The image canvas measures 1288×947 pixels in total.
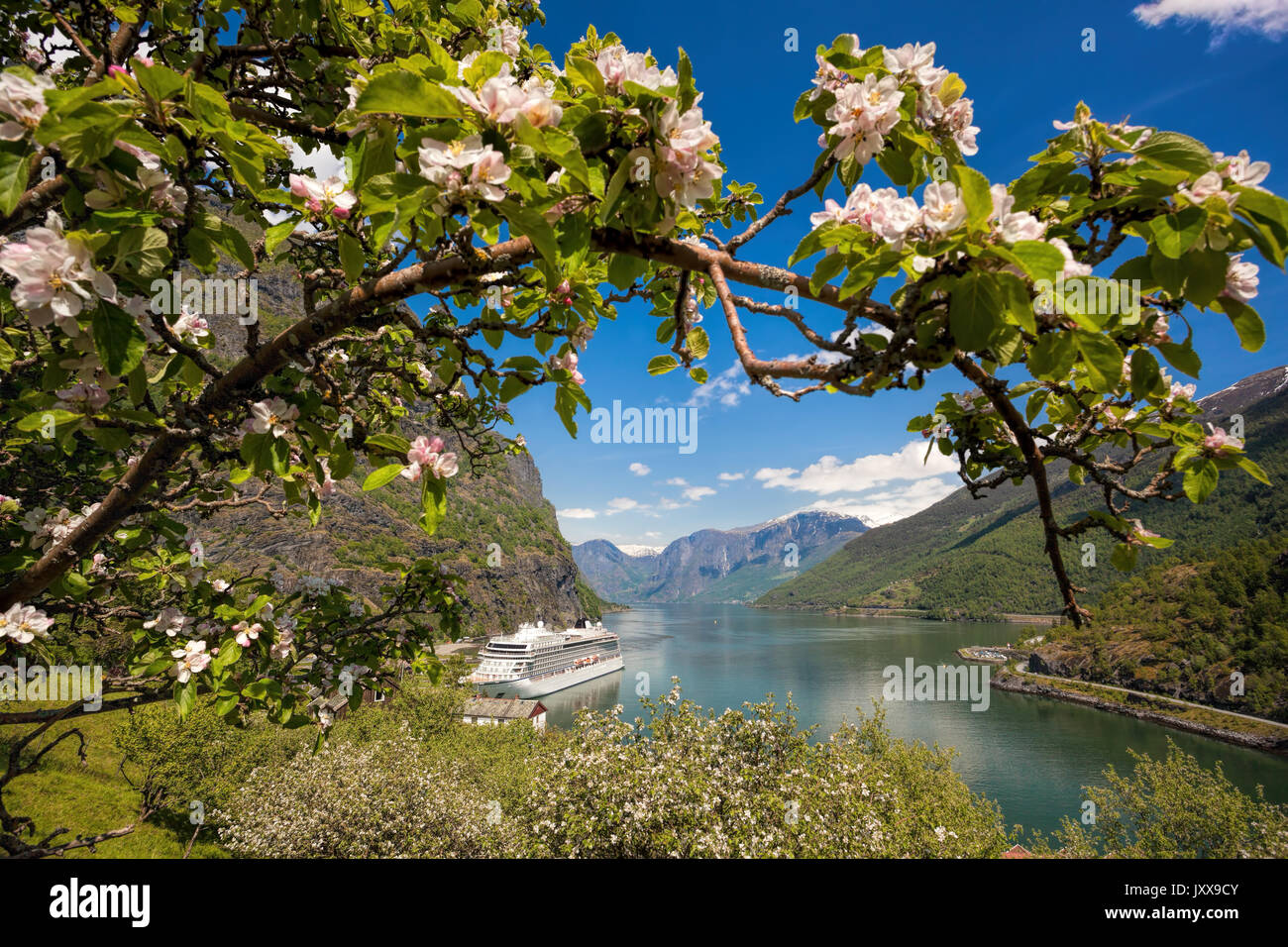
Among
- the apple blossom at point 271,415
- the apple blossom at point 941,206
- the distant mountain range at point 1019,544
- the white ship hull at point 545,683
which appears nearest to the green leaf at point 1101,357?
the apple blossom at point 941,206

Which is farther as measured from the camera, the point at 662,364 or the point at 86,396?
the point at 662,364

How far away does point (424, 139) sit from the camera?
3.01 ft

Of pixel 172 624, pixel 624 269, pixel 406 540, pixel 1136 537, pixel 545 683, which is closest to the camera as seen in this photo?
pixel 624 269

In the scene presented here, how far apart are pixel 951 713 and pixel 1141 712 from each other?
15356mm

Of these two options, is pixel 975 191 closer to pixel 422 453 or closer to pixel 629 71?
pixel 629 71

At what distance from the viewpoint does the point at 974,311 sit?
0.91 metres

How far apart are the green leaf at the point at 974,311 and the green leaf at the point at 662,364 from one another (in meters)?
1.00

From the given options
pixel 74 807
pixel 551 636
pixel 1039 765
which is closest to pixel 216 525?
pixel 551 636

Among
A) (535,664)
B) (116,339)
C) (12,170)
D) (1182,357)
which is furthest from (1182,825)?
(535,664)

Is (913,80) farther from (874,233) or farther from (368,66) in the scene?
(368,66)

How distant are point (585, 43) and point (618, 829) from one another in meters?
12.6

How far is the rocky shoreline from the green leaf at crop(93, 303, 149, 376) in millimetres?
56905

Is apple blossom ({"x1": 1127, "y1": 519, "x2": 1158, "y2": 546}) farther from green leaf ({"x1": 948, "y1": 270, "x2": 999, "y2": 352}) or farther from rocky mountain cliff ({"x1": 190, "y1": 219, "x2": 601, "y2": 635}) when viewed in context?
rocky mountain cliff ({"x1": 190, "y1": 219, "x2": 601, "y2": 635})

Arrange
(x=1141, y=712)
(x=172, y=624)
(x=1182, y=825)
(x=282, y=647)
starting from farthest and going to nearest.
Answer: (x=1141, y=712) → (x=1182, y=825) → (x=282, y=647) → (x=172, y=624)
